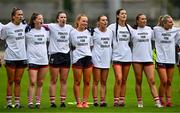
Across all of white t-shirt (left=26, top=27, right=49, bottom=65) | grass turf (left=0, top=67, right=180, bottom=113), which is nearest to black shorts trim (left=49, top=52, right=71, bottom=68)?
white t-shirt (left=26, top=27, right=49, bottom=65)

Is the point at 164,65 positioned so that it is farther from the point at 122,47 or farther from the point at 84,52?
the point at 84,52

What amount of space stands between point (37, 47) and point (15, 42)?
52 centimetres

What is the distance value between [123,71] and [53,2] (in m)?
46.2

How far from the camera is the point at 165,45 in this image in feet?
67.9

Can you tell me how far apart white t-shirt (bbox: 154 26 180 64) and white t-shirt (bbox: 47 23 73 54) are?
2131 mm

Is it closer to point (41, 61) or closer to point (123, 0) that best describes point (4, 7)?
point (123, 0)

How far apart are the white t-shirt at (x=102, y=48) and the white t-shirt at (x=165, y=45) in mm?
1133

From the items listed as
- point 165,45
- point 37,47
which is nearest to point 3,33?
point 37,47

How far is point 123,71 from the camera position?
2077cm

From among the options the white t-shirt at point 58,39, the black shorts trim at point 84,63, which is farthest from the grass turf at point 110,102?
the white t-shirt at point 58,39

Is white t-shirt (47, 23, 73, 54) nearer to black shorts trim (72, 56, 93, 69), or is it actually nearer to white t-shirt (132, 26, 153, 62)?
black shorts trim (72, 56, 93, 69)

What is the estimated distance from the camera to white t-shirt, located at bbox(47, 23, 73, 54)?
2052cm

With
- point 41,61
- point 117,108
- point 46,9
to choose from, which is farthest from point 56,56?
point 46,9

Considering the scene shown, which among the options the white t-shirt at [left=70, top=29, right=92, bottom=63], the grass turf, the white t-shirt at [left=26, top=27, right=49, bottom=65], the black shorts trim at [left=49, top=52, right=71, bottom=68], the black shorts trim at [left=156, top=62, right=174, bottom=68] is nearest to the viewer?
the grass turf
